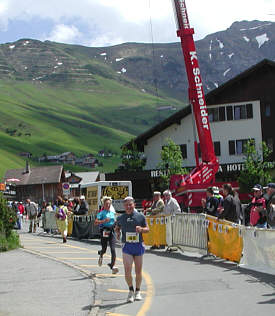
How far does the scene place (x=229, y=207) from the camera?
610 inches

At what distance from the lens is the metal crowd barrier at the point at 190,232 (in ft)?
54.7

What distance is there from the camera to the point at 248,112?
52344 millimetres

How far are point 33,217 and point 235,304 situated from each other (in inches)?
999

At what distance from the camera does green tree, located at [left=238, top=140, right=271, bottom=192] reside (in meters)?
46.5

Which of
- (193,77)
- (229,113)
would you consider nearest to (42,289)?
(193,77)

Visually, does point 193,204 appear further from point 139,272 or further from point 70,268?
point 139,272

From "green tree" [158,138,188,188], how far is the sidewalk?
34.6 metres

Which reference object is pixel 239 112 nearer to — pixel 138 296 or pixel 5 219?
pixel 5 219

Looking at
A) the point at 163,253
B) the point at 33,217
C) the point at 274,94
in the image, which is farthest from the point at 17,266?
the point at 274,94

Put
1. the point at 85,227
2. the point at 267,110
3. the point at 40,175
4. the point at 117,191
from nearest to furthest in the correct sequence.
Answer: the point at 85,227
the point at 117,191
the point at 267,110
the point at 40,175

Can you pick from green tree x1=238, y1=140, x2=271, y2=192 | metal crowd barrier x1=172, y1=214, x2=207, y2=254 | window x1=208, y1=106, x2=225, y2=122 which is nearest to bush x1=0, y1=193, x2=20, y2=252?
metal crowd barrier x1=172, y1=214, x2=207, y2=254

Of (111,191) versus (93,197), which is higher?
(111,191)

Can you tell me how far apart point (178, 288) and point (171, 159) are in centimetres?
4023

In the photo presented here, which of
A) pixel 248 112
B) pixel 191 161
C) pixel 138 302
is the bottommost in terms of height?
pixel 138 302
